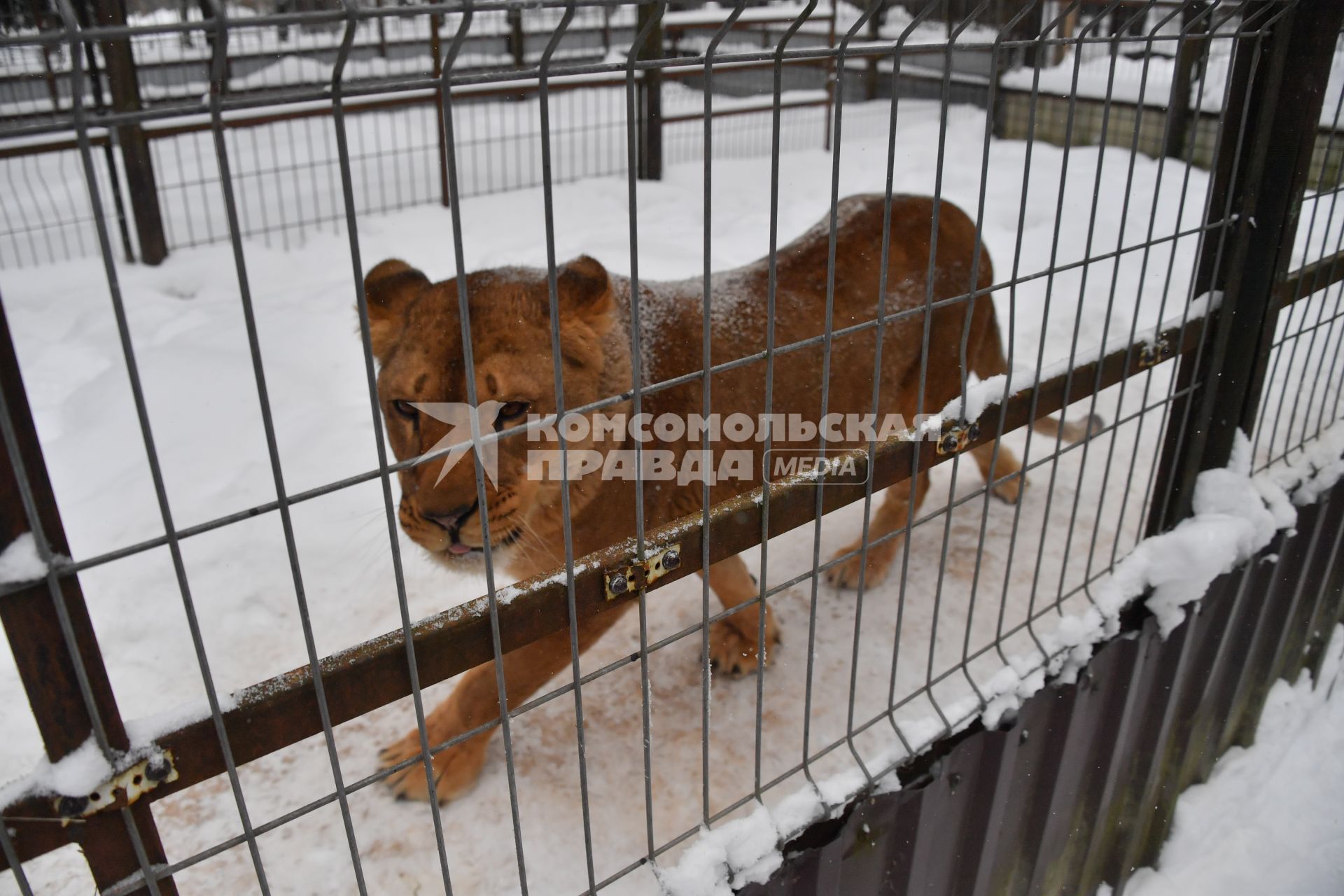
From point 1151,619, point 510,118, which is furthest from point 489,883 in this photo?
point 510,118

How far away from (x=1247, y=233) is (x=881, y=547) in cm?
153

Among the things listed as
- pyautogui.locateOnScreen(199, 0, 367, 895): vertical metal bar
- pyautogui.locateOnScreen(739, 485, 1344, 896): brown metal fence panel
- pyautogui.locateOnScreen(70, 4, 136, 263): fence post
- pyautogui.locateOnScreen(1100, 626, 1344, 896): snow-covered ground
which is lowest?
pyautogui.locateOnScreen(1100, 626, 1344, 896): snow-covered ground

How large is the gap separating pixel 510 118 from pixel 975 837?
35.7 feet

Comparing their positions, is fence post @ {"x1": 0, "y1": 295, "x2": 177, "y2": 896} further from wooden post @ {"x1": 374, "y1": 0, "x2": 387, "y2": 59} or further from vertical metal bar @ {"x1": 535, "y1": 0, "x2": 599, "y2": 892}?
wooden post @ {"x1": 374, "y1": 0, "x2": 387, "y2": 59}

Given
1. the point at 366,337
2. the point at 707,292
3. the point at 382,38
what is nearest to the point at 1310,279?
the point at 707,292

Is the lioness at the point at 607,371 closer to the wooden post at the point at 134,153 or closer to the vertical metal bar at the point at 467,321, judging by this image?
the vertical metal bar at the point at 467,321

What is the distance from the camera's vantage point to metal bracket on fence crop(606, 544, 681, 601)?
1.61 meters

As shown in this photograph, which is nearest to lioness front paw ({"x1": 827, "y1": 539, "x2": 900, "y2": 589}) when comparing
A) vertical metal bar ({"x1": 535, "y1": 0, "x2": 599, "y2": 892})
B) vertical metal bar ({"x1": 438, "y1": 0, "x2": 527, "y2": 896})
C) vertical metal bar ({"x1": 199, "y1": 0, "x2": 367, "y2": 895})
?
vertical metal bar ({"x1": 535, "y1": 0, "x2": 599, "y2": 892})

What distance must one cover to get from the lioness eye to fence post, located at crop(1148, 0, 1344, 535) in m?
1.80

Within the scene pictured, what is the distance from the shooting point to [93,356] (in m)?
4.88

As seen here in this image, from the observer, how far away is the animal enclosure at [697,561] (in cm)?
122

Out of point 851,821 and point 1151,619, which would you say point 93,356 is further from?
point 1151,619

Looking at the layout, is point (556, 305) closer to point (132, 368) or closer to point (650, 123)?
point (132, 368)

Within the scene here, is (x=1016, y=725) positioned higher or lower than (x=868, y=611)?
higher
